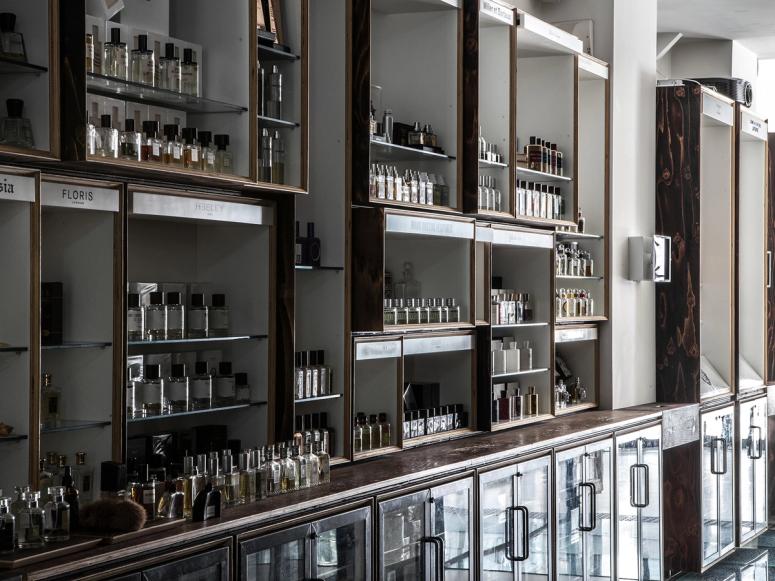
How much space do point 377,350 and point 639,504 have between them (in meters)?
2.97

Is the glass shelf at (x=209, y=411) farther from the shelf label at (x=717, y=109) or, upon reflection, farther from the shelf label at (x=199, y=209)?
the shelf label at (x=717, y=109)

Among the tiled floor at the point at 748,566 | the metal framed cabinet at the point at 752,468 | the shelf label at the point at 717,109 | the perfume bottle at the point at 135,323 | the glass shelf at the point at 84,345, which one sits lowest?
the tiled floor at the point at 748,566

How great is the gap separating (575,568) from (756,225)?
4.74 metres

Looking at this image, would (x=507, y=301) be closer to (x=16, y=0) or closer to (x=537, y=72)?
(x=537, y=72)

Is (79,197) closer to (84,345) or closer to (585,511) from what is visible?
(84,345)

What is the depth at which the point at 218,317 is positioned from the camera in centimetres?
451

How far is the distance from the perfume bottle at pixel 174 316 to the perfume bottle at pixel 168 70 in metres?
0.77

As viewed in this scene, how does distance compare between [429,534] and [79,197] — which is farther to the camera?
[429,534]

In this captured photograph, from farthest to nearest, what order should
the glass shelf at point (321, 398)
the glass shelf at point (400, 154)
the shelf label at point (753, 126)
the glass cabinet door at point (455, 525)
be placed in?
1. the shelf label at point (753, 126)
2. the glass shelf at point (400, 154)
3. the glass cabinet door at point (455, 525)
4. the glass shelf at point (321, 398)

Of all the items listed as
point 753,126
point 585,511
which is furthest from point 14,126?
point 753,126

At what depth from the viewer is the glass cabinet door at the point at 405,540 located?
4.63 meters

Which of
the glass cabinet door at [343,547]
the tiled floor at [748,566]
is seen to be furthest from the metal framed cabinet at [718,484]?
the glass cabinet door at [343,547]

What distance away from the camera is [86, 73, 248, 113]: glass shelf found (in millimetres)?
3816

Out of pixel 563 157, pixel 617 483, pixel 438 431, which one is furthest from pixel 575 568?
pixel 563 157
